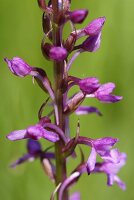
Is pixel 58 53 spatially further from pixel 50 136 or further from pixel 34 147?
pixel 34 147

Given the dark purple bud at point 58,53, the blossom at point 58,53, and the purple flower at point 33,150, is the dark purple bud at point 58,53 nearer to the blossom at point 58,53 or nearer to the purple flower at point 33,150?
the blossom at point 58,53

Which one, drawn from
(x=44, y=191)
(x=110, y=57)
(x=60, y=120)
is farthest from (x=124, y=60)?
(x=60, y=120)

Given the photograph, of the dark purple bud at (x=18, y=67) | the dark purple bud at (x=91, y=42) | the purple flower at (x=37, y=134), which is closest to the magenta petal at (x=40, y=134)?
the purple flower at (x=37, y=134)

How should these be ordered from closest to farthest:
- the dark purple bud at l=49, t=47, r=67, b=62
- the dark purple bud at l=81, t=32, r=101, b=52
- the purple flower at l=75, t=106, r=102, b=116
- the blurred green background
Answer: the dark purple bud at l=49, t=47, r=67, b=62
the dark purple bud at l=81, t=32, r=101, b=52
the purple flower at l=75, t=106, r=102, b=116
the blurred green background

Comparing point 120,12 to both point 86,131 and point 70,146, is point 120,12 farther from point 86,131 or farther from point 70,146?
point 70,146

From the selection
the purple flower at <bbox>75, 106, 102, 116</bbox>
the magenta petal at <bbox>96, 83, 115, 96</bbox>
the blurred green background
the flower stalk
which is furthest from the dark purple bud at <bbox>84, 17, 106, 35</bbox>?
the blurred green background

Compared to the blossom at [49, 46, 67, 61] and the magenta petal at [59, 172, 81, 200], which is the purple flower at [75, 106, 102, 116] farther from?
the blossom at [49, 46, 67, 61]

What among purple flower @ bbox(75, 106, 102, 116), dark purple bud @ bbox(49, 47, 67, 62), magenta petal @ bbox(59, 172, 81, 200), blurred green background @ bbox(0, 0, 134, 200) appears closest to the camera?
dark purple bud @ bbox(49, 47, 67, 62)
